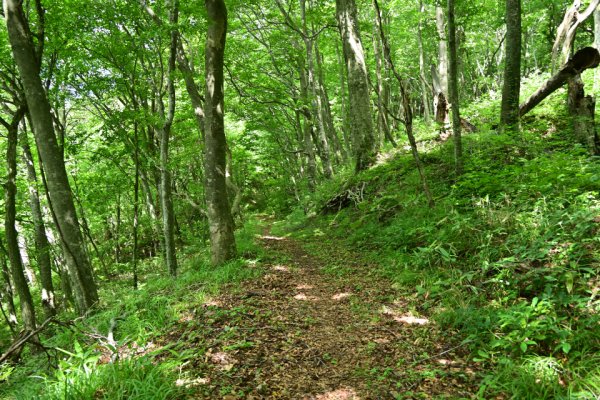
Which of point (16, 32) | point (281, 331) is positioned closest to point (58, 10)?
point (16, 32)

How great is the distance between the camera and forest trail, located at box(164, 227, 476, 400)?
2984 millimetres

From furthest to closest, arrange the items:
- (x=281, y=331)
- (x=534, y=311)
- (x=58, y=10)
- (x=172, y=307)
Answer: (x=58, y=10)
(x=172, y=307)
(x=281, y=331)
(x=534, y=311)

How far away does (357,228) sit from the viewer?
855 cm

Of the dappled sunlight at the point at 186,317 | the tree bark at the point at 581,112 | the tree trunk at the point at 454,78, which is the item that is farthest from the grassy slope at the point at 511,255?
the dappled sunlight at the point at 186,317

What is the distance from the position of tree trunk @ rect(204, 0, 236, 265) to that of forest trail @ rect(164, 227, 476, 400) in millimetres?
1791

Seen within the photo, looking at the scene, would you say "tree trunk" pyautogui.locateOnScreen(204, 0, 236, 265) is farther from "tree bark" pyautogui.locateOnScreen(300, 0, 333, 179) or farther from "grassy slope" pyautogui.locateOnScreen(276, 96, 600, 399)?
"tree bark" pyautogui.locateOnScreen(300, 0, 333, 179)

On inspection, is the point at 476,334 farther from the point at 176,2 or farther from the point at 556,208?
the point at 176,2

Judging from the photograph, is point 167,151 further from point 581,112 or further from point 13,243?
point 581,112

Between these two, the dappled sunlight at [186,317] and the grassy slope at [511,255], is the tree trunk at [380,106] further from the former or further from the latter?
the dappled sunlight at [186,317]

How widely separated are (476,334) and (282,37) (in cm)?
1469

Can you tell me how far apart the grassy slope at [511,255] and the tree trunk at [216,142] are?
3.03 metres

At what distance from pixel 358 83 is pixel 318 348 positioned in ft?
28.9

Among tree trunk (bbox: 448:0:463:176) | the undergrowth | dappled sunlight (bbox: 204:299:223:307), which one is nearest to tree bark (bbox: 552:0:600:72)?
tree trunk (bbox: 448:0:463:176)

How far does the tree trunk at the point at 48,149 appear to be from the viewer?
5.79 m
